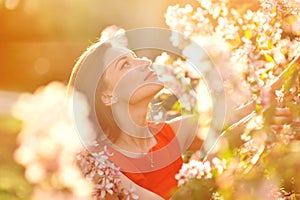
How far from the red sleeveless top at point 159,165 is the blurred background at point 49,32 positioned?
6.21ft

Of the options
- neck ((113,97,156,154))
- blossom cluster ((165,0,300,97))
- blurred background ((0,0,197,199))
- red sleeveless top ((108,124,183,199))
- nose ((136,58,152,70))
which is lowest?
red sleeveless top ((108,124,183,199))

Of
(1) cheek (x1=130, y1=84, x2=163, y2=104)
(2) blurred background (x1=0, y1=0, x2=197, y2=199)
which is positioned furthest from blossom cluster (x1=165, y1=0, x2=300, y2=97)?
→ (2) blurred background (x1=0, y1=0, x2=197, y2=199)

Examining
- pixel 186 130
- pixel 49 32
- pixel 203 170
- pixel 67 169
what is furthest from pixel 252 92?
pixel 49 32

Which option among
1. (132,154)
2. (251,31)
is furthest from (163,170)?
(251,31)

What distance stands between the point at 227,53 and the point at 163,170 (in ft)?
1.52

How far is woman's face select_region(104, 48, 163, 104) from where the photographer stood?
1385 millimetres

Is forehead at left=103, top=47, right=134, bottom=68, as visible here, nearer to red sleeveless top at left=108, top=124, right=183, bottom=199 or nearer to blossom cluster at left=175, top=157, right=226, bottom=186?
red sleeveless top at left=108, top=124, right=183, bottom=199

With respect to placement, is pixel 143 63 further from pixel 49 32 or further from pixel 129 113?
pixel 49 32

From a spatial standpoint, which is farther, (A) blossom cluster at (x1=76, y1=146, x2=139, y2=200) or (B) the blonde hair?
(B) the blonde hair

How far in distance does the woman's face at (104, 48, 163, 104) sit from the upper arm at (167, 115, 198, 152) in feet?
0.64

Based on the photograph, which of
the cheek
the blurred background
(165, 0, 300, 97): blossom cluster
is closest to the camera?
the cheek

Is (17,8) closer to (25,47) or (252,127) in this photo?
(25,47)

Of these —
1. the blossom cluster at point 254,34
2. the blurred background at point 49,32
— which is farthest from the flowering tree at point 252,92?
the blurred background at point 49,32

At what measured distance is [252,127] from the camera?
0.93 metres
